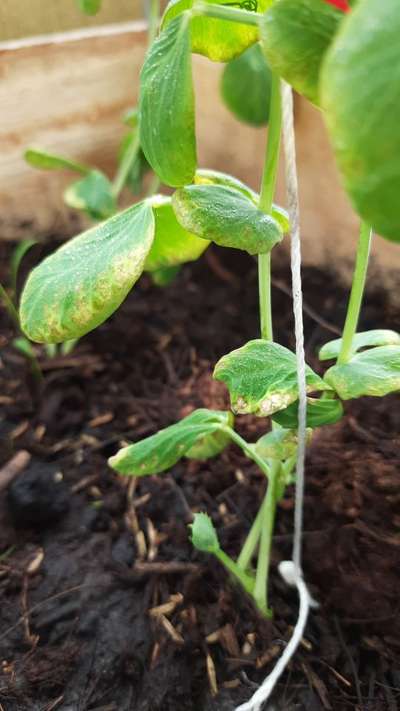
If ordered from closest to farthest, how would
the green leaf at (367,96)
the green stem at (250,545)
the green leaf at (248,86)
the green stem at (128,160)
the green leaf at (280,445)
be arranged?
the green leaf at (367,96) < the green leaf at (280,445) < the green stem at (250,545) < the green leaf at (248,86) < the green stem at (128,160)

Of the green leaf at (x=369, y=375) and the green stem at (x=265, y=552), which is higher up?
the green leaf at (x=369, y=375)

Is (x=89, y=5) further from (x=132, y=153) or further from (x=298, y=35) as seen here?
(x=298, y=35)

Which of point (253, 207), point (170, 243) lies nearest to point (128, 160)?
point (170, 243)

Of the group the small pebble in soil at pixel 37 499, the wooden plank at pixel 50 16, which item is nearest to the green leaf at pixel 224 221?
the small pebble in soil at pixel 37 499

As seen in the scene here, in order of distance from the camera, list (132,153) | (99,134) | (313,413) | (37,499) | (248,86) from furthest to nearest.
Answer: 1. (99,134)
2. (132,153)
3. (248,86)
4. (37,499)
5. (313,413)

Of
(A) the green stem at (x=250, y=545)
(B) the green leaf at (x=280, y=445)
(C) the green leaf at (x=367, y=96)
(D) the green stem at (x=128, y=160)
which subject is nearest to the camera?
(C) the green leaf at (x=367, y=96)

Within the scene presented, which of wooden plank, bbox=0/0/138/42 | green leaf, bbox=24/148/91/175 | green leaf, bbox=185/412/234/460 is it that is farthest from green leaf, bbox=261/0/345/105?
wooden plank, bbox=0/0/138/42

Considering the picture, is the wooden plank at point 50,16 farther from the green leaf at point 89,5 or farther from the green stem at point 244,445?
the green stem at point 244,445
